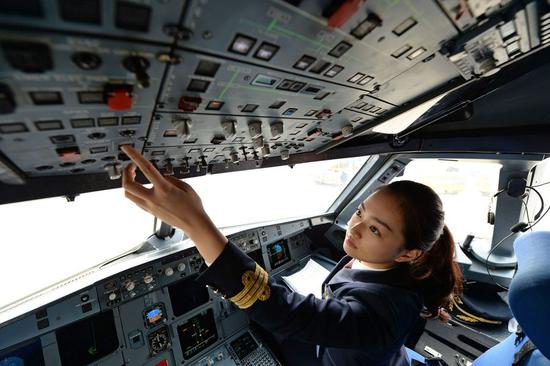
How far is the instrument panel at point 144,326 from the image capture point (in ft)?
5.22

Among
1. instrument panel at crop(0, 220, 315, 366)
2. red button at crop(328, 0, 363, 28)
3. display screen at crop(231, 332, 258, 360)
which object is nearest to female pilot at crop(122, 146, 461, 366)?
red button at crop(328, 0, 363, 28)

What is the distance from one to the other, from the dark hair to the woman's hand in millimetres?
841

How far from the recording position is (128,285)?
1.92m

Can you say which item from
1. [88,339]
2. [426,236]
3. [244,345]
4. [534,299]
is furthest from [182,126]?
[244,345]

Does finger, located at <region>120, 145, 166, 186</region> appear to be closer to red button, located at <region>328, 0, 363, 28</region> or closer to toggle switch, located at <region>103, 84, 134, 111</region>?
toggle switch, located at <region>103, 84, 134, 111</region>

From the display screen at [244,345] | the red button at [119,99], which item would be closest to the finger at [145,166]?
the red button at [119,99]

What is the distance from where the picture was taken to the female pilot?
29.2 inches

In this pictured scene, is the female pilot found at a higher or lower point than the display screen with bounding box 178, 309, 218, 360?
higher

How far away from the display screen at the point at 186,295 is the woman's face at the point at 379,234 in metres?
1.72

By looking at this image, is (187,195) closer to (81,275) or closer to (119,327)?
(119,327)

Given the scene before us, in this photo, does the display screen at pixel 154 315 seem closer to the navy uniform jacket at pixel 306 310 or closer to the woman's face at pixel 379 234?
the navy uniform jacket at pixel 306 310

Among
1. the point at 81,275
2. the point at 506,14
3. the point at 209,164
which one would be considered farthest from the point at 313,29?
the point at 81,275

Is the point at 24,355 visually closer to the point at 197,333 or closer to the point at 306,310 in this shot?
the point at 197,333

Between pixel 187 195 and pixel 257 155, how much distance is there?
3.09ft
